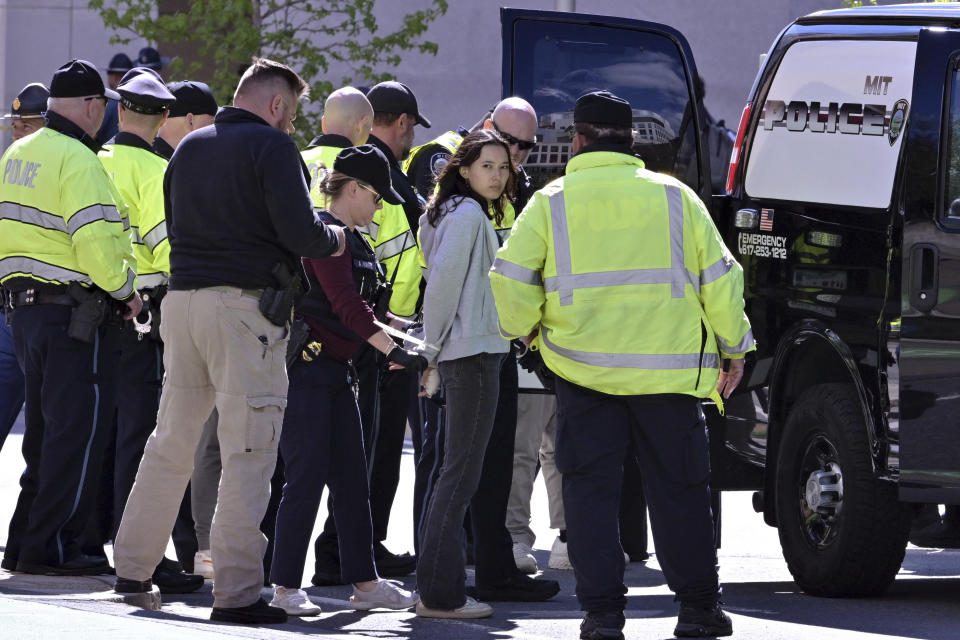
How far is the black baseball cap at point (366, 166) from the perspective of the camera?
659 cm

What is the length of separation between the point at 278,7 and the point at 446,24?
3926 millimetres

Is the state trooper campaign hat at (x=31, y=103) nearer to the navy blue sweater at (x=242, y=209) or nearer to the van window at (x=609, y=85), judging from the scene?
the van window at (x=609, y=85)

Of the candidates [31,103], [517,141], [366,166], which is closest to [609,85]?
[517,141]

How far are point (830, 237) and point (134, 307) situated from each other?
276 cm

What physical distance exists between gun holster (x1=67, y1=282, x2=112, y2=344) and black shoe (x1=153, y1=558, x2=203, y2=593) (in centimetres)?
92

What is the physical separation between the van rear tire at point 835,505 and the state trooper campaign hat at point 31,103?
3.72m

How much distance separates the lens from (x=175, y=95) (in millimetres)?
7609

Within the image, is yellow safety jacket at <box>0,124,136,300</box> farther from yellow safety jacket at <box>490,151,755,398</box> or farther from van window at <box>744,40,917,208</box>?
van window at <box>744,40,917,208</box>

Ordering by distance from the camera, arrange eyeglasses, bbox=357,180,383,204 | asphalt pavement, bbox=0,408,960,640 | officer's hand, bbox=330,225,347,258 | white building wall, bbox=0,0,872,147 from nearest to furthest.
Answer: asphalt pavement, bbox=0,408,960,640
officer's hand, bbox=330,225,347,258
eyeglasses, bbox=357,180,383,204
white building wall, bbox=0,0,872,147

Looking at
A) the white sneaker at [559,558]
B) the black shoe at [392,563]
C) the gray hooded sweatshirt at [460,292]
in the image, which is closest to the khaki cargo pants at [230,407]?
the gray hooded sweatshirt at [460,292]

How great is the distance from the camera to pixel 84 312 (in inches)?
273

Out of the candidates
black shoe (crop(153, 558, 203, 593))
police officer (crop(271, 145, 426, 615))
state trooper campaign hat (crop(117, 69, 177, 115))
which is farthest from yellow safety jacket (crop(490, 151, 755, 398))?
state trooper campaign hat (crop(117, 69, 177, 115))

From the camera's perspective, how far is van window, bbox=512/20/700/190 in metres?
7.89

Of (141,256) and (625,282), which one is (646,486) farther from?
(141,256)
